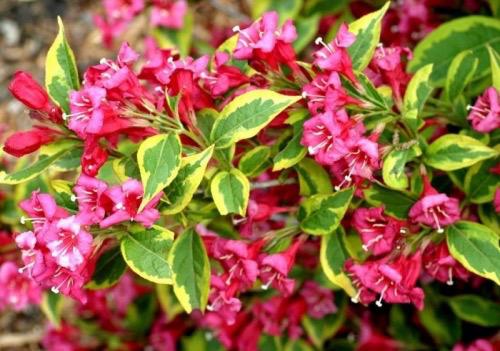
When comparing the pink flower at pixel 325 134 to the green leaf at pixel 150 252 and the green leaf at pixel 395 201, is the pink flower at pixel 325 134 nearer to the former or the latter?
the green leaf at pixel 395 201

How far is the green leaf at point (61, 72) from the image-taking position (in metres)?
1.92

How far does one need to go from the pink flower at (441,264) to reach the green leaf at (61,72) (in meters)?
0.99

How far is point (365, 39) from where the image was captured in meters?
1.96

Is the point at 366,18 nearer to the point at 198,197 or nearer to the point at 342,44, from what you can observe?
the point at 342,44

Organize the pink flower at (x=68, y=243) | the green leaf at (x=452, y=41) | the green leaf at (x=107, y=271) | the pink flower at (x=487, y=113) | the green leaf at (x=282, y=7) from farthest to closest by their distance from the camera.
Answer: the green leaf at (x=282, y=7)
the green leaf at (x=452, y=41)
the green leaf at (x=107, y=271)
the pink flower at (x=487, y=113)
the pink flower at (x=68, y=243)

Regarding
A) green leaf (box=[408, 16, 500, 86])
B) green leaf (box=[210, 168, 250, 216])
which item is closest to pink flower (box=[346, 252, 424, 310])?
green leaf (box=[210, 168, 250, 216])

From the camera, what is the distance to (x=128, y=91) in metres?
1.76

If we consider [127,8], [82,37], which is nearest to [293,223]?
[127,8]

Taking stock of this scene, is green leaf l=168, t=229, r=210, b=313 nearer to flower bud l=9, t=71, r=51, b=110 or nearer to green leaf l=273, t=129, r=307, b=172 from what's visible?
green leaf l=273, t=129, r=307, b=172

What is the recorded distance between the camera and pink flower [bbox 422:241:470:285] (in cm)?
195

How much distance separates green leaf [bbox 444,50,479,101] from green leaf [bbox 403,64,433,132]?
0.24 meters

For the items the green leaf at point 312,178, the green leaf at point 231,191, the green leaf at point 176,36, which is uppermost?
→ the green leaf at point 231,191

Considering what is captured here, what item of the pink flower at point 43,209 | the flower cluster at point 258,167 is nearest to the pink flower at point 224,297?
the flower cluster at point 258,167

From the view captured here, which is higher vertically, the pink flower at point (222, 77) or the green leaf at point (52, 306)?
the pink flower at point (222, 77)
